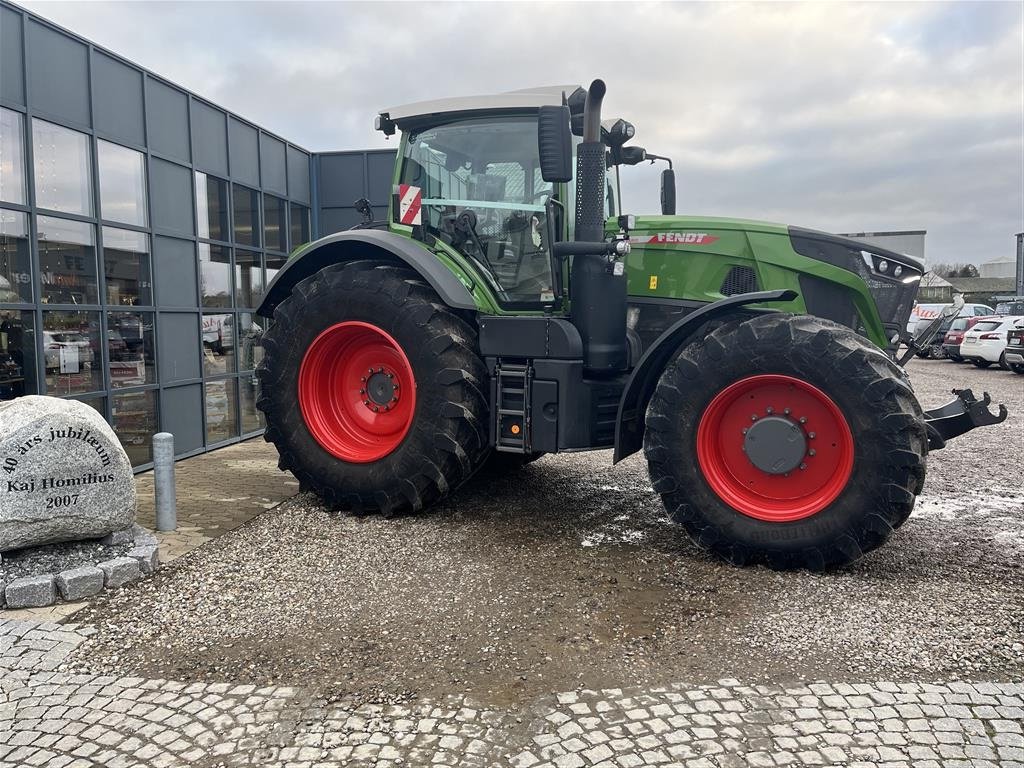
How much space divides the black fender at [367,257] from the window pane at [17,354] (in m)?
1.96

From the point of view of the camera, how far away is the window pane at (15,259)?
6.33 meters

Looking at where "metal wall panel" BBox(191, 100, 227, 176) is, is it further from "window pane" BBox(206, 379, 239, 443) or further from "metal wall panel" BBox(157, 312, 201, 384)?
"window pane" BBox(206, 379, 239, 443)

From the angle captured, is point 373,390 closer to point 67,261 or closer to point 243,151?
point 67,261

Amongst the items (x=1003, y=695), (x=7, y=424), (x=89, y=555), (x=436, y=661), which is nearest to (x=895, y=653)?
(x=1003, y=695)

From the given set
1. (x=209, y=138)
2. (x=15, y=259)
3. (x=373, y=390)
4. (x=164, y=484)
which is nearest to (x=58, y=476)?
(x=164, y=484)

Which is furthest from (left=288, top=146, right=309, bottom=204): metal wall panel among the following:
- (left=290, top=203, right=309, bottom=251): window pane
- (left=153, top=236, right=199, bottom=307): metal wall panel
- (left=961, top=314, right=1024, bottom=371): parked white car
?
(left=961, top=314, right=1024, bottom=371): parked white car

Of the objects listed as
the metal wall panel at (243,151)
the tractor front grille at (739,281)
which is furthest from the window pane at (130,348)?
the tractor front grille at (739,281)

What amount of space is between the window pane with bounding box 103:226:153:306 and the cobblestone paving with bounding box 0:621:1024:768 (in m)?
4.95

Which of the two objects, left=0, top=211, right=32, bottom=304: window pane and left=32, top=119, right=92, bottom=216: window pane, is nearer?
left=0, top=211, right=32, bottom=304: window pane

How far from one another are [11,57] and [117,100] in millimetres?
1227

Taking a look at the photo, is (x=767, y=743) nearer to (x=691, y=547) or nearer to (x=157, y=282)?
(x=691, y=547)

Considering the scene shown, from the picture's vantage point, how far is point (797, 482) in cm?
455

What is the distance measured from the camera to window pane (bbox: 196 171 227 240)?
879cm

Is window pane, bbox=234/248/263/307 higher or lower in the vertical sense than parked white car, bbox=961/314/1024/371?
higher
